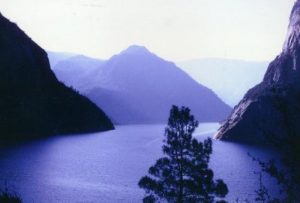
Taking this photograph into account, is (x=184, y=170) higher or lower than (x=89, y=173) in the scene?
higher

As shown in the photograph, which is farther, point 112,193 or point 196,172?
point 112,193

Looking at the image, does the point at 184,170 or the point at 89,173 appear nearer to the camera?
the point at 184,170

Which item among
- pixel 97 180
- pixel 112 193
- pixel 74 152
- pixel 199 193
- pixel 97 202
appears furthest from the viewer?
pixel 74 152

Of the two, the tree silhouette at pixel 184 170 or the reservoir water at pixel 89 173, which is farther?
the reservoir water at pixel 89 173

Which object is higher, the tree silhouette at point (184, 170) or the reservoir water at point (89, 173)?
the tree silhouette at point (184, 170)

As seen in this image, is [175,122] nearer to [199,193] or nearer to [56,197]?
[199,193]

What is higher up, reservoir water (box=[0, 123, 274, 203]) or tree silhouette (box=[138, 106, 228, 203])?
tree silhouette (box=[138, 106, 228, 203])

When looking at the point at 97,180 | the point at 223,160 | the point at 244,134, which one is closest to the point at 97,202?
the point at 97,180

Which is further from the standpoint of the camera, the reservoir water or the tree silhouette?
the reservoir water
